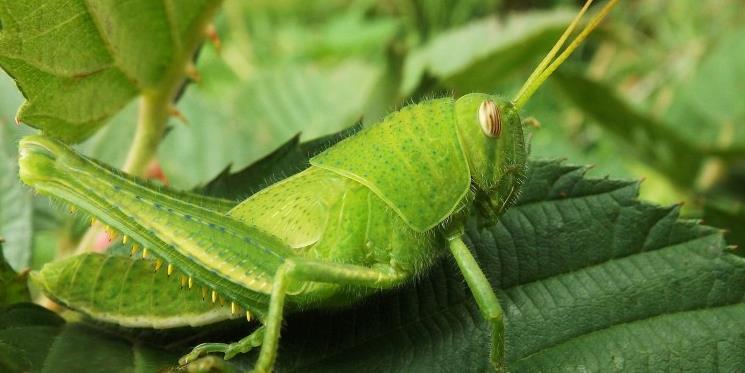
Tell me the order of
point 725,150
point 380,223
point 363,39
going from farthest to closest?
point 363,39 → point 725,150 → point 380,223

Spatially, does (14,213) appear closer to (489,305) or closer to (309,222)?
(309,222)

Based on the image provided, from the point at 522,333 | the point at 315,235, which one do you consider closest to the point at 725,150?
the point at 522,333

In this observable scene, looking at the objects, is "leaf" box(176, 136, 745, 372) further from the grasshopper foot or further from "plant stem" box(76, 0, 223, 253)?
"plant stem" box(76, 0, 223, 253)

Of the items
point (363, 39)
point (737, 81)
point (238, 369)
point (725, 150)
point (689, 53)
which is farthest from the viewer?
point (363, 39)

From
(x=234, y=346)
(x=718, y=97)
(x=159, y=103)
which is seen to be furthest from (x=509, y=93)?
(x=234, y=346)

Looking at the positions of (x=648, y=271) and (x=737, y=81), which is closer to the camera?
(x=648, y=271)

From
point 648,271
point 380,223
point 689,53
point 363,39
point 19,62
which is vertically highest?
point 363,39

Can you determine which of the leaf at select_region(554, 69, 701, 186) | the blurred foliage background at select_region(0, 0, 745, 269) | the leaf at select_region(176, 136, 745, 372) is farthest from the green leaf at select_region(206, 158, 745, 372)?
the leaf at select_region(554, 69, 701, 186)

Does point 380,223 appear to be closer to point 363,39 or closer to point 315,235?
point 315,235
